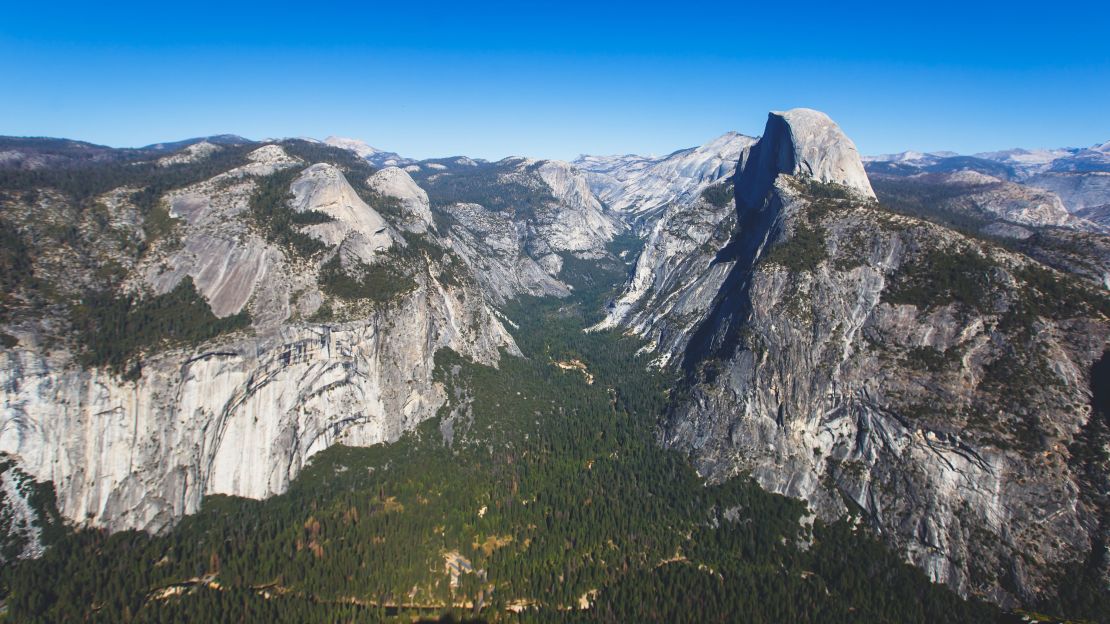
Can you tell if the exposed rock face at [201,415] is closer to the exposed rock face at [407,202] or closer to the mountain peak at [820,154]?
the exposed rock face at [407,202]

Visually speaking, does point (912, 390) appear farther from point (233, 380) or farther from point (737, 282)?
point (233, 380)

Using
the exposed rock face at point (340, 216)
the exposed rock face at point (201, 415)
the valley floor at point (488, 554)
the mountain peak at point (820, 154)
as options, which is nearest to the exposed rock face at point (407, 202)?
the exposed rock face at point (340, 216)

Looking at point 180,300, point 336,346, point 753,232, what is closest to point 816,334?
point 753,232

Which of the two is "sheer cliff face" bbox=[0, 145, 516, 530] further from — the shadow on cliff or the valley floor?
the shadow on cliff

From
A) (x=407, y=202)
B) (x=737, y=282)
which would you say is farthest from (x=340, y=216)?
(x=737, y=282)

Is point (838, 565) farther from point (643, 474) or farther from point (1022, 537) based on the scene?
point (643, 474)

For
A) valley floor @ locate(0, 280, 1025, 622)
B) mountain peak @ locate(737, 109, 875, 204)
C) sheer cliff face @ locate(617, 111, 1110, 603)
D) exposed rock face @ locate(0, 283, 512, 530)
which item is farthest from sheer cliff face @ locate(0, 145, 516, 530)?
mountain peak @ locate(737, 109, 875, 204)
